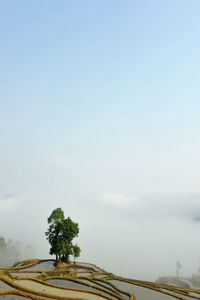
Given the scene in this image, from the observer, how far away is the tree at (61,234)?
239ft

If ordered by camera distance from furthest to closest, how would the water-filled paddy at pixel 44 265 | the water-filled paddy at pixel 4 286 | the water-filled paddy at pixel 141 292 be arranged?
the water-filled paddy at pixel 44 265 < the water-filled paddy at pixel 141 292 < the water-filled paddy at pixel 4 286

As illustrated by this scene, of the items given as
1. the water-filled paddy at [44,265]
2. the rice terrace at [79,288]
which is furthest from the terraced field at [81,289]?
the water-filled paddy at [44,265]

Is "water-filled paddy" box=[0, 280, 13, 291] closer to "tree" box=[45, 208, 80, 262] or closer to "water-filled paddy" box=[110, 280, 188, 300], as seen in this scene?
"water-filled paddy" box=[110, 280, 188, 300]

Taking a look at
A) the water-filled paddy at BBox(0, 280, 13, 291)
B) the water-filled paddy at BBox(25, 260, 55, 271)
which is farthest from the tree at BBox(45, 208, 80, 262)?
the water-filled paddy at BBox(0, 280, 13, 291)

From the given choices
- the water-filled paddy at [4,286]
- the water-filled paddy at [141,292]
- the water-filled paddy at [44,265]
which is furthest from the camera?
the water-filled paddy at [44,265]

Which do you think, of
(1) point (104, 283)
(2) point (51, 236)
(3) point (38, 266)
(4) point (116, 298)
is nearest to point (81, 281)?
(1) point (104, 283)

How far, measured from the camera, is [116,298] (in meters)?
41.0

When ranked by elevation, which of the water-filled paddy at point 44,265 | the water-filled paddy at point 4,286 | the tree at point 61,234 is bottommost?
the water-filled paddy at point 4,286

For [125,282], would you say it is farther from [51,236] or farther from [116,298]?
[51,236]

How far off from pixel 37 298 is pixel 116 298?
1053 centimetres

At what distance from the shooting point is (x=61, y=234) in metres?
74.2

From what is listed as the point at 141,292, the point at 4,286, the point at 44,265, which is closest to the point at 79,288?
the point at 141,292

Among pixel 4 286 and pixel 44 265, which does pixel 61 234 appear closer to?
pixel 44 265

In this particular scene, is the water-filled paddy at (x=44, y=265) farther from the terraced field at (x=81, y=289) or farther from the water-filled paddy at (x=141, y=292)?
the water-filled paddy at (x=141, y=292)
